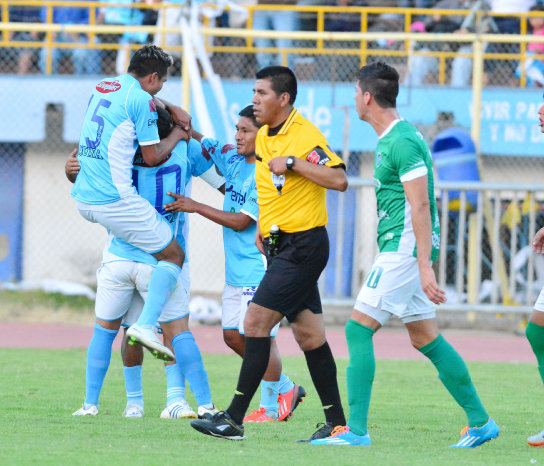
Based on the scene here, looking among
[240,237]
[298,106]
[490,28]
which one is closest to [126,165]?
[240,237]

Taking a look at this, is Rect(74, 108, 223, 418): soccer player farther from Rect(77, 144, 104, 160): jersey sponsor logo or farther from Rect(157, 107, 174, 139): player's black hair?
Rect(77, 144, 104, 160): jersey sponsor logo

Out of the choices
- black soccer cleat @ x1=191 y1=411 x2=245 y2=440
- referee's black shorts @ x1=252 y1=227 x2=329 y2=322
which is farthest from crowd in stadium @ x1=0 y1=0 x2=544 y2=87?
black soccer cleat @ x1=191 y1=411 x2=245 y2=440

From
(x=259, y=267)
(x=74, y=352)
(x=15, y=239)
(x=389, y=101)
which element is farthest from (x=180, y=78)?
(x=389, y=101)

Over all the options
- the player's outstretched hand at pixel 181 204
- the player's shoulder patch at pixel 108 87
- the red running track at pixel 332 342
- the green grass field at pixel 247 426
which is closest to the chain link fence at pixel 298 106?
the red running track at pixel 332 342

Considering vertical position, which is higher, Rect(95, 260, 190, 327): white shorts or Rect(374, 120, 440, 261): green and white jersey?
Rect(374, 120, 440, 261): green and white jersey

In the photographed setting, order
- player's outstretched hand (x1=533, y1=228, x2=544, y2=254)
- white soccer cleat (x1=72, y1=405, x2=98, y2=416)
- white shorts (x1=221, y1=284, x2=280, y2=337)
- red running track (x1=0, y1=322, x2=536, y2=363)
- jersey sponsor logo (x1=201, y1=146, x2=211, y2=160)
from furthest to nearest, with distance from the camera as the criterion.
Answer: red running track (x1=0, y1=322, x2=536, y2=363) < jersey sponsor logo (x1=201, y1=146, x2=211, y2=160) < white shorts (x1=221, y1=284, x2=280, y2=337) < white soccer cleat (x1=72, y1=405, x2=98, y2=416) < player's outstretched hand (x1=533, y1=228, x2=544, y2=254)

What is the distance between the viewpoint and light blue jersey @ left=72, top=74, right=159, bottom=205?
20.7ft

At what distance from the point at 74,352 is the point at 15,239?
5.25 metres

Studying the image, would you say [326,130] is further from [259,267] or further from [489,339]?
[259,267]

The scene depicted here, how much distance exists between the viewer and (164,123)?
6.73 m

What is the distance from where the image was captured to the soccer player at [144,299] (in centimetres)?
653

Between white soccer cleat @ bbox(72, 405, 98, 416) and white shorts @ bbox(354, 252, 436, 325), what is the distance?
212 centimetres

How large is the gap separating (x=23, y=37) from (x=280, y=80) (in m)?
10.9

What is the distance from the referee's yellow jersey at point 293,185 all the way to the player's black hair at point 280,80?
15cm
